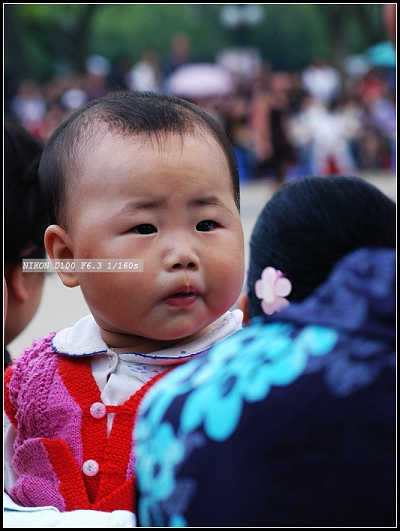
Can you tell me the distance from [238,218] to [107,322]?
36 cm

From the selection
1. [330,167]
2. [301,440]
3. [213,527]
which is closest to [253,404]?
[301,440]

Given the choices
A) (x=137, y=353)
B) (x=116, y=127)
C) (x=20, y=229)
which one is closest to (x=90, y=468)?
(x=137, y=353)

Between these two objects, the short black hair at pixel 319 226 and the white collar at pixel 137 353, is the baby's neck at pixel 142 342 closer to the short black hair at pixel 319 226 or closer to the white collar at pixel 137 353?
the white collar at pixel 137 353

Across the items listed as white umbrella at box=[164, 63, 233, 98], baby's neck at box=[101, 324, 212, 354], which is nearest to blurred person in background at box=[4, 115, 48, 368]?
baby's neck at box=[101, 324, 212, 354]

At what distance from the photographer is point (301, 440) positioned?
1.02 m

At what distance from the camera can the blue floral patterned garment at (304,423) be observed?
3.32 ft

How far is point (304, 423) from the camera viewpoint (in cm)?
102

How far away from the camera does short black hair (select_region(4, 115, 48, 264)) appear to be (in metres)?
2.25

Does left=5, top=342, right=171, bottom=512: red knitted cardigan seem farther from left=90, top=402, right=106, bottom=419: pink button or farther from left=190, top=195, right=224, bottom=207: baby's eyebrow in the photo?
left=190, top=195, right=224, bottom=207: baby's eyebrow

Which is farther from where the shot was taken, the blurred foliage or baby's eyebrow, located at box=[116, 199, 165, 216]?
the blurred foliage

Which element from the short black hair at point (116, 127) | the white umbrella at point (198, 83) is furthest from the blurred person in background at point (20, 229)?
the white umbrella at point (198, 83)

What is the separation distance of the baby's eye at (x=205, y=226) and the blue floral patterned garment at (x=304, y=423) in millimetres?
583

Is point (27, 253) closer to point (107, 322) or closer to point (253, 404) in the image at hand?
point (107, 322)

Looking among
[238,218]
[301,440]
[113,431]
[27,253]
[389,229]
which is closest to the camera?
[301,440]
